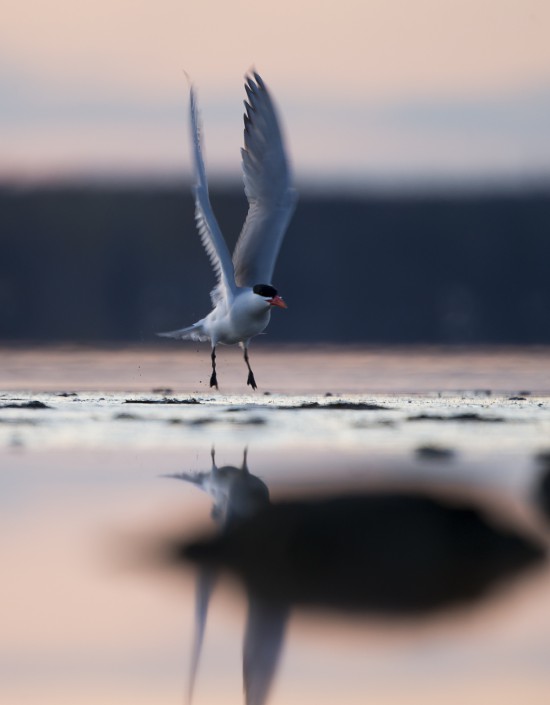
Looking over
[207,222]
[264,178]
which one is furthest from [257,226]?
[207,222]

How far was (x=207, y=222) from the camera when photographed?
50.0 ft

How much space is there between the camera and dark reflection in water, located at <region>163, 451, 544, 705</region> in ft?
22.8

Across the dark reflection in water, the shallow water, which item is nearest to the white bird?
the shallow water

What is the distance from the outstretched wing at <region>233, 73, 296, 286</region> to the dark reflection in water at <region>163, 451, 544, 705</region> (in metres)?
7.28

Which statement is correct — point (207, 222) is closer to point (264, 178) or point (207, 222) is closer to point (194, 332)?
point (264, 178)

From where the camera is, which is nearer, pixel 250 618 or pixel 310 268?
pixel 250 618

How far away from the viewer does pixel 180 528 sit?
8.45 meters

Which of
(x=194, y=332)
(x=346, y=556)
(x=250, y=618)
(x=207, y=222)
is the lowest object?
(x=250, y=618)

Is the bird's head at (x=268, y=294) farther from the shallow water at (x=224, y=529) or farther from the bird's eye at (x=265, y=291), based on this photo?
the shallow water at (x=224, y=529)

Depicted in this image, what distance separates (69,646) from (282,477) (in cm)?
376

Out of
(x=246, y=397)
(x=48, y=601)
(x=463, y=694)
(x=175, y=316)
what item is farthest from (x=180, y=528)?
(x=175, y=316)

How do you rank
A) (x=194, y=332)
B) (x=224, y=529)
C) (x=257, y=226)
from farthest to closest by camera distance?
(x=194, y=332) → (x=257, y=226) → (x=224, y=529)

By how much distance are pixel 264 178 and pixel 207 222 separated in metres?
1.31

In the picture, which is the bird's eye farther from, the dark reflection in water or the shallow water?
the dark reflection in water
